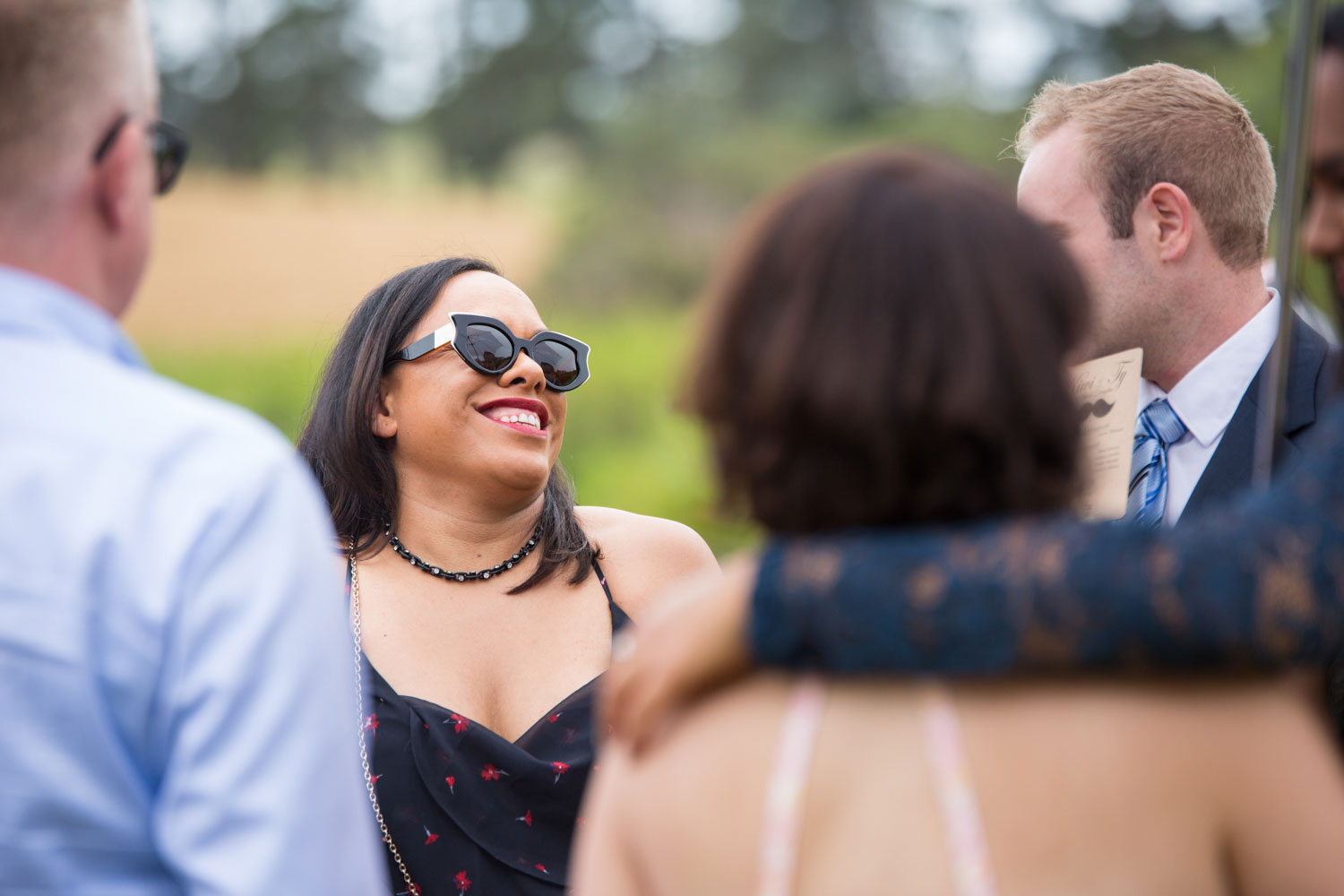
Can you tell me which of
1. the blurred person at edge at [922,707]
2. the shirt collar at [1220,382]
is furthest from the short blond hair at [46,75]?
the shirt collar at [1220,382]

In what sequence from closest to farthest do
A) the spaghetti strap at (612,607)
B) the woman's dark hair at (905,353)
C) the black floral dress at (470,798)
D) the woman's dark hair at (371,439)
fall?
the woman's dark hair at (905,353) → the black floral dress at (470,798) → the spaghetti strap at (612,607) → the woman's dark hair at (371,439)

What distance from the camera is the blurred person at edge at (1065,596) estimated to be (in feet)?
3.52

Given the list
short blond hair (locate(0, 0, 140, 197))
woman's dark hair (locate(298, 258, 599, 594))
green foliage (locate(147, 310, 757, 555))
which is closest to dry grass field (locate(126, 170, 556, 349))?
green foliage (locate(147, 310, 757, 555))

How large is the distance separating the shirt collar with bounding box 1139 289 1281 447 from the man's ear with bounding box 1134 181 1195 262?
222 millimetres

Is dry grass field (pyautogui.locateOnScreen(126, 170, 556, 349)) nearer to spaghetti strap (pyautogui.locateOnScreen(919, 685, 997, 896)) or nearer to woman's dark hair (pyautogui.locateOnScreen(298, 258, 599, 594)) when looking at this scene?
woman's dark hair (pyautogui.locateOnScreen(298, 258, 599, 594))

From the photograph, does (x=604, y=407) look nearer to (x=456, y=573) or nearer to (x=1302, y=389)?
(x=456, y=573)

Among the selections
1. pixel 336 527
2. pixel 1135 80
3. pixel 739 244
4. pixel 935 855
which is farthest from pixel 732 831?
pixel 1135 80

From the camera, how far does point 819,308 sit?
123 centimetres

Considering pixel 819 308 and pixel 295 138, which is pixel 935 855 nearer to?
pixel 819 308

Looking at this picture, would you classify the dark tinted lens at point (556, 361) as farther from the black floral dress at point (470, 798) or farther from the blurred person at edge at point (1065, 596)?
the blurred person at edge at point (1065, 596)

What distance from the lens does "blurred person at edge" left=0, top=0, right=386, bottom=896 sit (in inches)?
48.1

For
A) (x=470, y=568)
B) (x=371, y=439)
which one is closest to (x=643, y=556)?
(x=470, y=568)

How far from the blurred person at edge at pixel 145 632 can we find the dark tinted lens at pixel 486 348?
1738 millimetres

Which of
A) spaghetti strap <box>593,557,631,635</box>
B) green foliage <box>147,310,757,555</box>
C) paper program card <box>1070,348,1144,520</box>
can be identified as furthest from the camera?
green foliage <box>147,310,757,555</box>
